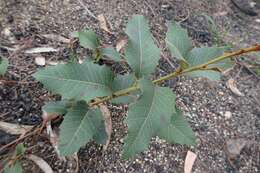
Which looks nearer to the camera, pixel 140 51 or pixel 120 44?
pixel 140 51

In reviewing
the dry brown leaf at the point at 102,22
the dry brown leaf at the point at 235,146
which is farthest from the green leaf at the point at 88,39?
the dry brown leaf at the point at 235,146

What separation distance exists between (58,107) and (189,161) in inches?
29.1

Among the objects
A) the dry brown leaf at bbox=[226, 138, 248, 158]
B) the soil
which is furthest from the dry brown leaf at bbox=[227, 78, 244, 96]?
the dry brown leaf at bbox=[226, 138, 248, 158]

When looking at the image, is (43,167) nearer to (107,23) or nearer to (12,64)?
(12,64)

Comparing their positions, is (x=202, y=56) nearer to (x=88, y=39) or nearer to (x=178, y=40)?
(x=178, y=40)

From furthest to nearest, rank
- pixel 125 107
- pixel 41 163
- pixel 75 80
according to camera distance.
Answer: pixel 125 107, pixel 41 163, pixel 75 80

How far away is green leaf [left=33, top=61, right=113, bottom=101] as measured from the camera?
1.36 metres

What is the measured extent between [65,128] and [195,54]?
551 mm

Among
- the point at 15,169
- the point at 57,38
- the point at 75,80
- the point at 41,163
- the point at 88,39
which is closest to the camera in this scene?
the point at 75,80

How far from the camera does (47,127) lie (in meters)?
1.75

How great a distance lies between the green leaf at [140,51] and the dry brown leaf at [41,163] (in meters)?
0.60

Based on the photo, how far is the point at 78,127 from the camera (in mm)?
1408

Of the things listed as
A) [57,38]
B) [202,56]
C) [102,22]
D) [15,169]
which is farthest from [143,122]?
[102,22]

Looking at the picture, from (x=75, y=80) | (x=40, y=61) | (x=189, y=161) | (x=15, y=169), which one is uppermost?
(x=75, y=80)
